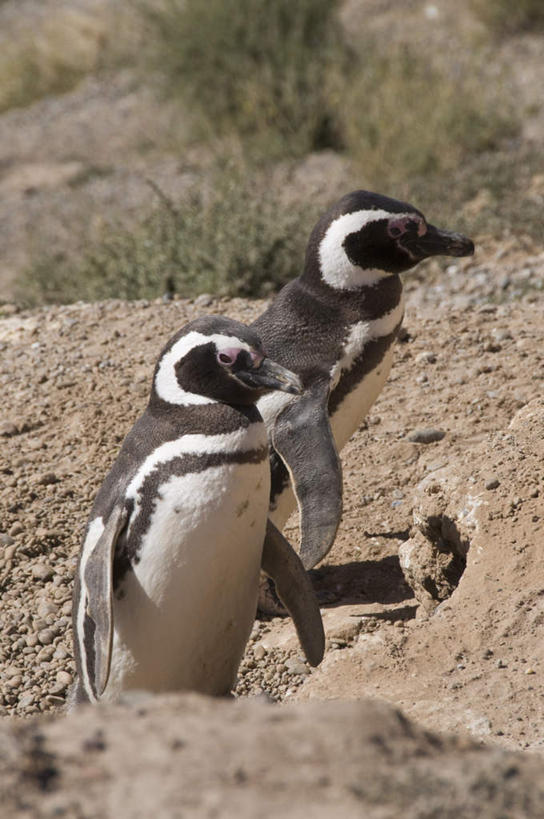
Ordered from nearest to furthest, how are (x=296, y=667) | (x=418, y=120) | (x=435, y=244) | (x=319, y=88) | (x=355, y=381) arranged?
(x=296, y=667), (x=355, y=381), (x=435, y=244), (x=418, y=120), (x=319, y=88)

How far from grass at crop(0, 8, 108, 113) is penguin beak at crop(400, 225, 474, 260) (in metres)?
11.6

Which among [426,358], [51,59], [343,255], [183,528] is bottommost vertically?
[51,59]

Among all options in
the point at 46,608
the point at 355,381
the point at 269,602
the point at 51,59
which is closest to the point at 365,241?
the point at 355,381

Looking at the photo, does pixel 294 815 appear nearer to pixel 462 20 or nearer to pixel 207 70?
pixel 207 70

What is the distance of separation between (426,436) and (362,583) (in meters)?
0.85

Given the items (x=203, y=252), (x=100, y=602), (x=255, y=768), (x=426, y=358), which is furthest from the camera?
(x=203, y=252)

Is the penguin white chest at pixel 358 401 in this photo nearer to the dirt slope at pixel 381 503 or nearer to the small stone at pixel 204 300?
the dirt slope at pixel 381 503

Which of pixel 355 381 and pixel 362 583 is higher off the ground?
pixel 355 381

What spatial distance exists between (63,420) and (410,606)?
1.82 m

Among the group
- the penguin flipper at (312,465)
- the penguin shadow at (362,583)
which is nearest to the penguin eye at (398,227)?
the penguin flipper at (312,465)

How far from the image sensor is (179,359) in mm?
3152

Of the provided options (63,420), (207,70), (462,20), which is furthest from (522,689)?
(462,20)

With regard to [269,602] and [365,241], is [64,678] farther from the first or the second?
[365,241]

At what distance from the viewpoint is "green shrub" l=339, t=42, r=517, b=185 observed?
9977 millimetres
